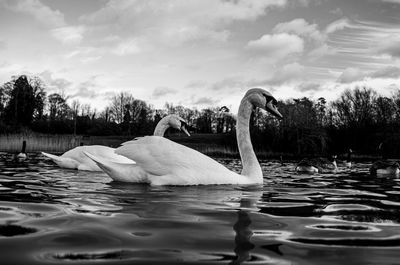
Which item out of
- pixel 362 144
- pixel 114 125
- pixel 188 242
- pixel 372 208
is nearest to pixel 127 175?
pixel 372 208

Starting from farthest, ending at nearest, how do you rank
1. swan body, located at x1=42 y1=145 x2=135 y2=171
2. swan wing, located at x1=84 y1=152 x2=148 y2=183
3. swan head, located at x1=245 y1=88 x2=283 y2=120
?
1. swan body, located at x1=42 y1=145 x2=135 y2=171
2. swan head, located at x1=245 y1=88 x2=283 y2=120
3. swan wing, located at x1=84 y1=152 x2=148 y2=183

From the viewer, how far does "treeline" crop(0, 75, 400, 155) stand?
5178 centimetres

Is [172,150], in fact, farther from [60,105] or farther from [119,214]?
[60,105]

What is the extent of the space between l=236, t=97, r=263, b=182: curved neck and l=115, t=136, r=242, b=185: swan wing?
833 millimetres

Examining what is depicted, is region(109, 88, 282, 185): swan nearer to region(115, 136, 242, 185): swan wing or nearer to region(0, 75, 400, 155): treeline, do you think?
region(115, 136, 242, 185): swan wing

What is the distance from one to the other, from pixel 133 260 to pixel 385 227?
79.5 inches

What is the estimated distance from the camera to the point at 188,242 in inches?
90.4

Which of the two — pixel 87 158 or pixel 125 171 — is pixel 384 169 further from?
pixel 125 171

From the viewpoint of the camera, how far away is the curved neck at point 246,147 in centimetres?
652

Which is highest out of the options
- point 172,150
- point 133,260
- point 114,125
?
point 114,125

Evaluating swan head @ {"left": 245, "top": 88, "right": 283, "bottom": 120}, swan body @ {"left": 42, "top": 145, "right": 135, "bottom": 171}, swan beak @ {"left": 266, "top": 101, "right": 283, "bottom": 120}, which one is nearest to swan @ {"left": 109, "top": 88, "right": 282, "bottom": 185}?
swan beak @ {"left": 266, "top": 101, "right": 283, "bottom": 120}

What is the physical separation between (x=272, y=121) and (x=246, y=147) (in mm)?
48574

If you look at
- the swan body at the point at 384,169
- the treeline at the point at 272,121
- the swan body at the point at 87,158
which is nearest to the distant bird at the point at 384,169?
the swan body at the point at 384,169

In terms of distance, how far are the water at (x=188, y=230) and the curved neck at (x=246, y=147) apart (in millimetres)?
2052
